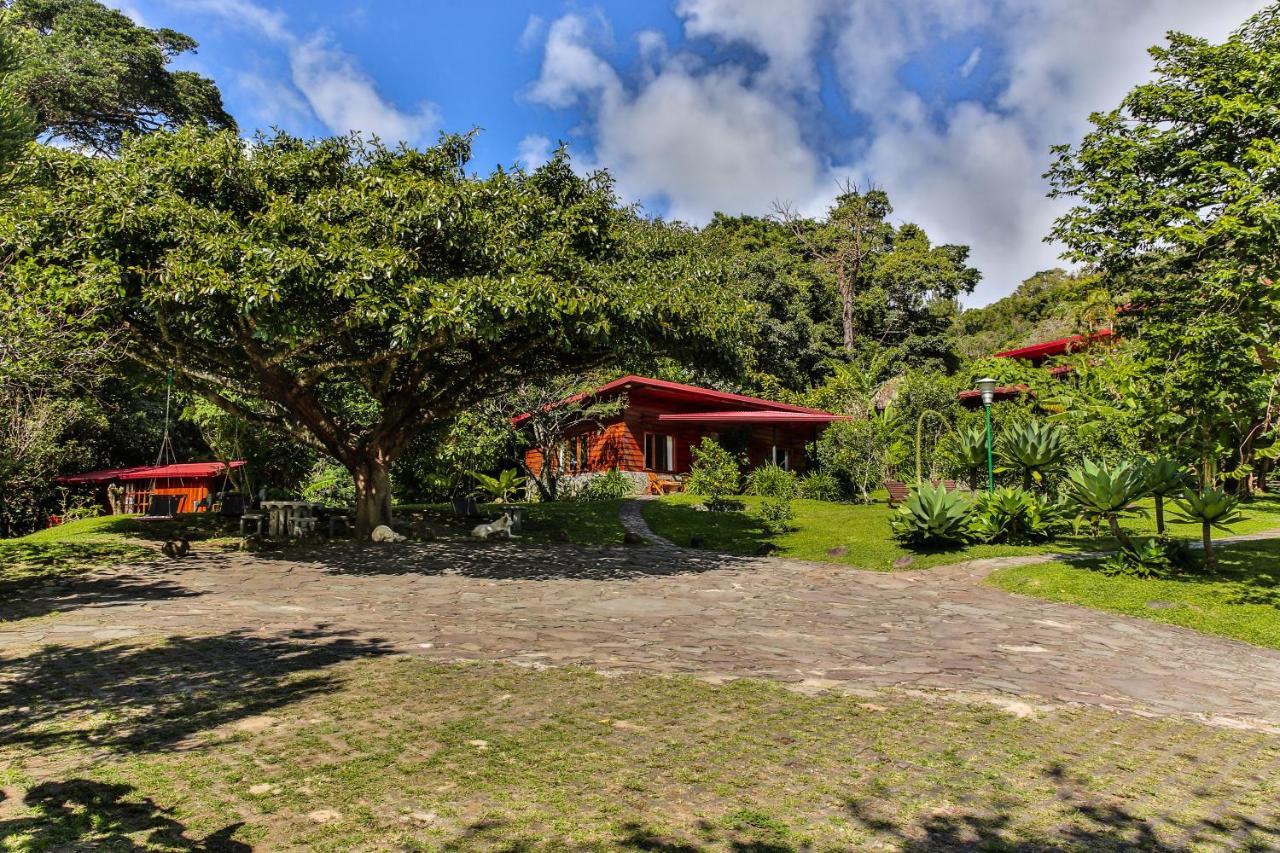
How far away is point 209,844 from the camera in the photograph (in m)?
3.17

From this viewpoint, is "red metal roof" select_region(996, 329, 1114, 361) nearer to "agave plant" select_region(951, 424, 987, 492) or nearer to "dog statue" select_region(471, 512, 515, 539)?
"agave plant" select_region(951, 424, 987, 492)

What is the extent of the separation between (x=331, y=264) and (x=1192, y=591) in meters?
13.2

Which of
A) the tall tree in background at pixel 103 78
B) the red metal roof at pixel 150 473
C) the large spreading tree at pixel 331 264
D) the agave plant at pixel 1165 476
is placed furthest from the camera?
the tall tree in background at pixel 103 78

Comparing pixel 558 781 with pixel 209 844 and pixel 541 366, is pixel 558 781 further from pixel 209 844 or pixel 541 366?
pixel 541 366

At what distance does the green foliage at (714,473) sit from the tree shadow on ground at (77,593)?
54.6 feet

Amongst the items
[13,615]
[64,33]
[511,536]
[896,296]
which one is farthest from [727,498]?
[64,33]

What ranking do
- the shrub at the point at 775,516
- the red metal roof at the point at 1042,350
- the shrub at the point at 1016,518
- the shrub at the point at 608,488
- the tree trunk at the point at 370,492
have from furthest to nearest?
the red metal roof at the point at 1042,350 < the shrub at the point at 608,488 < the shrub at the point at 775,516 < the tree trunk at the point at 370,492 < the shrub at the point at 1016,518

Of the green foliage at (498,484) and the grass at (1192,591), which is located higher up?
the green foliage at (498,484)

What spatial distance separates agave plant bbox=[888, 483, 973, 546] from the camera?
14594mm

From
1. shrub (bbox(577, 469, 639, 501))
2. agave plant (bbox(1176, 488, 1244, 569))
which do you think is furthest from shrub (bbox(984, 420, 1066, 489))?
shrub (bbox(577, 469, 639, 501))

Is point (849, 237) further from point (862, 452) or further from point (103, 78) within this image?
point (103, 78)

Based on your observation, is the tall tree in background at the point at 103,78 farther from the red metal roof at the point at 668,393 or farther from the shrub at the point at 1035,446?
the shrub at the point at 1035,446

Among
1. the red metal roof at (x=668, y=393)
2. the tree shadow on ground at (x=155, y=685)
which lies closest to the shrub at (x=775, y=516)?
the red metal roof at (x=668, y=393)

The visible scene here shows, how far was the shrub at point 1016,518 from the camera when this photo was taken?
584 inches
